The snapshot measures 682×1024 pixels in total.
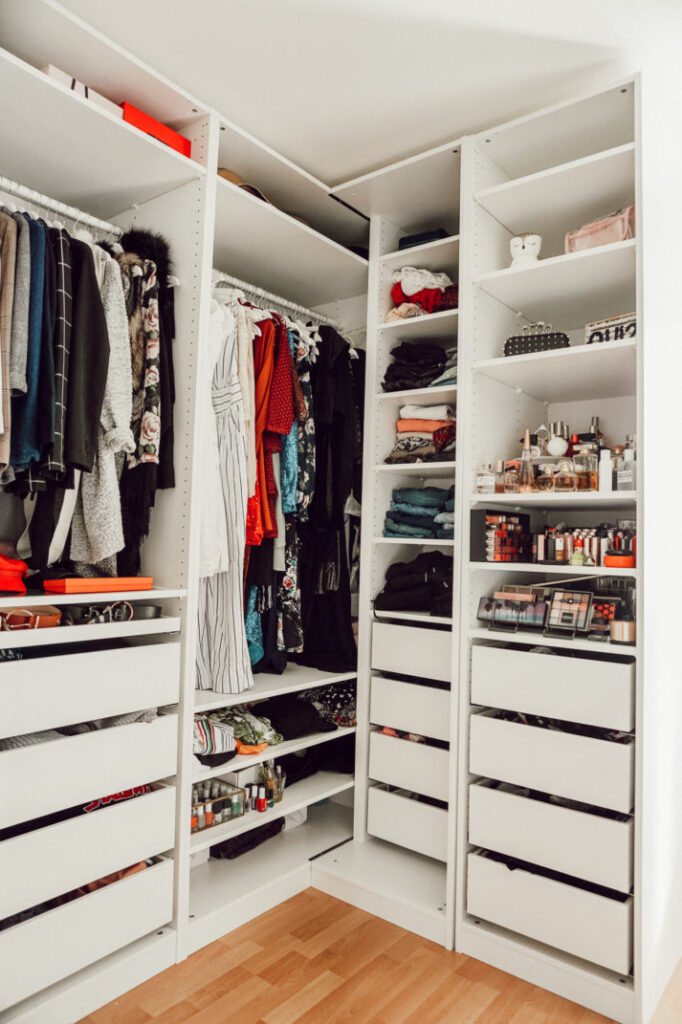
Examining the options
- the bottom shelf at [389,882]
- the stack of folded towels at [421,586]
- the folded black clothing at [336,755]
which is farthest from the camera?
the folded black clothing at [336,755]

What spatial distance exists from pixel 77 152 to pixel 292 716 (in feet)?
6.22

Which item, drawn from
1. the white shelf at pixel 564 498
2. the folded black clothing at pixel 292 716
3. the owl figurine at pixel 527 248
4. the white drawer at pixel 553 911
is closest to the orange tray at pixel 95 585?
the folded black clothing at pixel 292 716

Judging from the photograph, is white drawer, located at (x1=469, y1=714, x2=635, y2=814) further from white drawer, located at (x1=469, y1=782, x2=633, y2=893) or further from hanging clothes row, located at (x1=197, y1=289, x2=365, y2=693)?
hanging clothes row, located at (x1=197, y1=289, x2=365, y2=693)

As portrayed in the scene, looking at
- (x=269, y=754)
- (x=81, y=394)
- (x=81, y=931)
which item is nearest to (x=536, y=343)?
(x=81, y=394)

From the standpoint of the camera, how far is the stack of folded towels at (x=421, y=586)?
2.25m

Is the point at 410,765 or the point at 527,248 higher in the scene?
the point at 527,248

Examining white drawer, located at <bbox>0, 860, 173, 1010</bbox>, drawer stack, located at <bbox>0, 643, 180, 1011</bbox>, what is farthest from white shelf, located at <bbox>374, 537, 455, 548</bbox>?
white drawer, located at <bbox>0, 860, 173, 1010</bbox>

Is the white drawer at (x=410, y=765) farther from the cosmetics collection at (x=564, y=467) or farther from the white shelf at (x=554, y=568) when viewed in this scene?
the cosmetics collection at (x=564, y=467)

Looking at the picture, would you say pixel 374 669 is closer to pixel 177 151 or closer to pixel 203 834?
pixel 203 834

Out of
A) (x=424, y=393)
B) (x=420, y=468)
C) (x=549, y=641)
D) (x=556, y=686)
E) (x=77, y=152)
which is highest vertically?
(x=77, y=152)

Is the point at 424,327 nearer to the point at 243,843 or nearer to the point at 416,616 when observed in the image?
the point at 416,616

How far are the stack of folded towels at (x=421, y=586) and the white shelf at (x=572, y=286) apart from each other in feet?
3.07

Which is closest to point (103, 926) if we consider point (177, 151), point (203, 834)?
point (203, 834)

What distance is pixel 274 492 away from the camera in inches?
89.5
